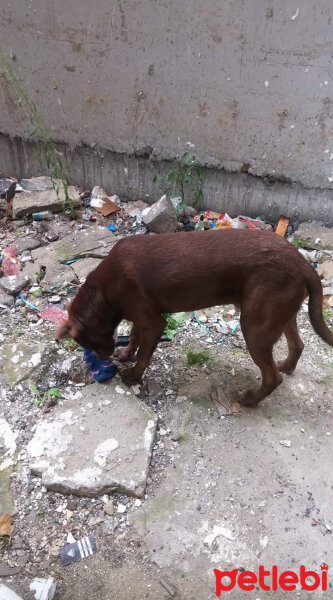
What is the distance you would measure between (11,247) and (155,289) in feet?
8.67

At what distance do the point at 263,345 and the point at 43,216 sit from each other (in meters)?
3.41

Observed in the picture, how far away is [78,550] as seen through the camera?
2.75 metres

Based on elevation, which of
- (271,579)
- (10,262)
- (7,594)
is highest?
(10,262)

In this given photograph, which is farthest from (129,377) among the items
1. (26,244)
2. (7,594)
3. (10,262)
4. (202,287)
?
(26,244)

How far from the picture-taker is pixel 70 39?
4996 millimetres

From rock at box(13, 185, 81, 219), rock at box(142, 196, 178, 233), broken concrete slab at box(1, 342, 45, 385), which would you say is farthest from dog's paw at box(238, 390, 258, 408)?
rock at box(13, 185, 81, 219)

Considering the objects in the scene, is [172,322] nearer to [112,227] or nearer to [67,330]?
[67,330]

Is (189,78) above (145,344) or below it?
above

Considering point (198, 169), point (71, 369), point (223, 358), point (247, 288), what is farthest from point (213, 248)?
point (198, 169)

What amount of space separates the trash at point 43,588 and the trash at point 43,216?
12.7ft

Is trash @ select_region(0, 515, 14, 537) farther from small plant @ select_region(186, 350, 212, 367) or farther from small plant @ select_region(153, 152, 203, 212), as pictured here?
small plant @ select_region(153, 152, 203, 212)

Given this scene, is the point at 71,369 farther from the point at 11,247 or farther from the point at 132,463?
the point at 11,247

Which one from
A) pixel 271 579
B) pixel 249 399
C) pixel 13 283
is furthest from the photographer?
pixel 13 283

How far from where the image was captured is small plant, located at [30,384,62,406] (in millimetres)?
3465
